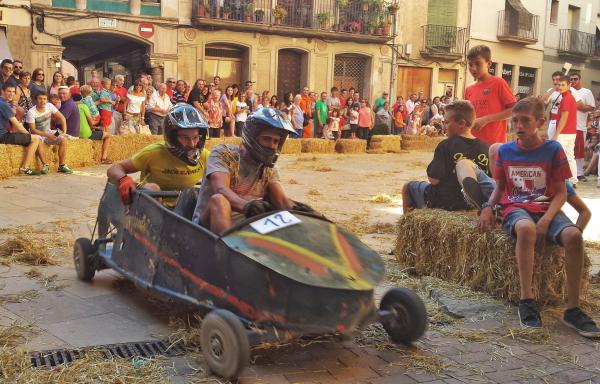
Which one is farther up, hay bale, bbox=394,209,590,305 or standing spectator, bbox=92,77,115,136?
standing spectator, bbox=92,77,115,136

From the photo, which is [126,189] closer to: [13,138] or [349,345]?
[349,345]

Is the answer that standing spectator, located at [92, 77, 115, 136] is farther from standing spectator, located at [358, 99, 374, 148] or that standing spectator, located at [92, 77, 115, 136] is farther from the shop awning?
standing spectator, located at [358, 99, 374, 148]

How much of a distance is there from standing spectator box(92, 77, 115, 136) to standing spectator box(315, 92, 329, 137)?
803 cm

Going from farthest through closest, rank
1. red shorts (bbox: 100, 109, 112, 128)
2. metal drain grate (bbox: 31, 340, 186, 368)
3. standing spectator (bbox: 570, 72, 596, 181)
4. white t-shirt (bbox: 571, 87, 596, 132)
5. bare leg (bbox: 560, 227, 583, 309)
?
red shorts (bbox: 100, 109, 112, 128)
white t-shirt (bbox: 571, 87, 596, 132)
standing spectator (bbox: 570, 72, 596, 181)
bare leg (bbox: 560, 227, 583, 309)
metal drain grate (bbox: 31, 340, 186, 368)

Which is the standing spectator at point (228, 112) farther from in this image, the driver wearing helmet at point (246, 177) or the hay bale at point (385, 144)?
the driver wearing helmet at point (246, 177)

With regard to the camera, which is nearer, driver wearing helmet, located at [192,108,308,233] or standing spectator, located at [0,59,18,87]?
driver wearing helmet, located at [192,108,308,233]

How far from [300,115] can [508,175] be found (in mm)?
15650

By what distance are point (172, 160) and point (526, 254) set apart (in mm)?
2618

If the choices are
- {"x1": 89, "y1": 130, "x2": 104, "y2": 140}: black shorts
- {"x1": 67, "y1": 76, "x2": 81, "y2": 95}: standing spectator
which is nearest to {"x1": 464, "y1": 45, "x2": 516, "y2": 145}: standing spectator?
{"x1": 89, "y1": 130, "x2": 104, "y2": 140}: black shorts

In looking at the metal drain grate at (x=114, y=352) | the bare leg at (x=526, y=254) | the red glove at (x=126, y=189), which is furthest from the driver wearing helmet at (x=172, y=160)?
the bare leg at (x=526, y=254)

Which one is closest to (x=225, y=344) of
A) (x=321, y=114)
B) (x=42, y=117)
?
(x=42, y=117)

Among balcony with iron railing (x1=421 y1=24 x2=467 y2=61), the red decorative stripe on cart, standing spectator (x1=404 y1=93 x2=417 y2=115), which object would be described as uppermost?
balcony with iron railing (x1=421 y1=24 x2=467 y2=61)

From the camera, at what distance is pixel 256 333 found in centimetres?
340

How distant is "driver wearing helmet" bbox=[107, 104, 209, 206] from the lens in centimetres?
484
